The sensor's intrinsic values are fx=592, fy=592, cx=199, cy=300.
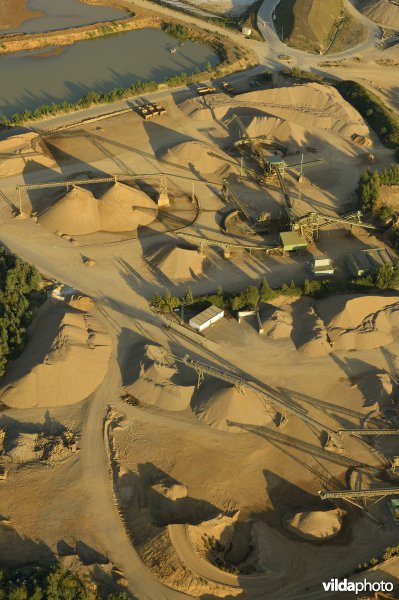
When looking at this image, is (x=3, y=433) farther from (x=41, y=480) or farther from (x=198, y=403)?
(x=198, y=403)

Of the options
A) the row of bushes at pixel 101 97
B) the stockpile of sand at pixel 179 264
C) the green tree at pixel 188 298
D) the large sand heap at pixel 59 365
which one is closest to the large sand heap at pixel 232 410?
the large sand heap at pixel 59 365

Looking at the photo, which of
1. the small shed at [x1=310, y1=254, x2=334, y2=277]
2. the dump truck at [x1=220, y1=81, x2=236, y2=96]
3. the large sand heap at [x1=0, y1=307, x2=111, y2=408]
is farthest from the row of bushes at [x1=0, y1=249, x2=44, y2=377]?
the dump truck at [x1=220, y1=81, x2=236, y2=96]

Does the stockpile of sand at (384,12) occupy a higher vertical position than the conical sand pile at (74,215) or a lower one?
higher

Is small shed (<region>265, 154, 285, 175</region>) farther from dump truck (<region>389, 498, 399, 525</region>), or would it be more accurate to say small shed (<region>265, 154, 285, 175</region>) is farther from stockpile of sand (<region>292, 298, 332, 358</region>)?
dump truck (<region>389, 498, 399, 525</region>)

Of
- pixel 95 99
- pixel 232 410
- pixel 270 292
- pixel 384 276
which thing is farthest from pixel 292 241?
pixel 95 99

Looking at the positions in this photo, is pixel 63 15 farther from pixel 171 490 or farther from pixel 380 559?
pixel 380 559

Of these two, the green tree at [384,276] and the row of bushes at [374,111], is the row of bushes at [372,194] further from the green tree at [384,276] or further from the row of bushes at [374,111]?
the row of bushes at [374,111]
